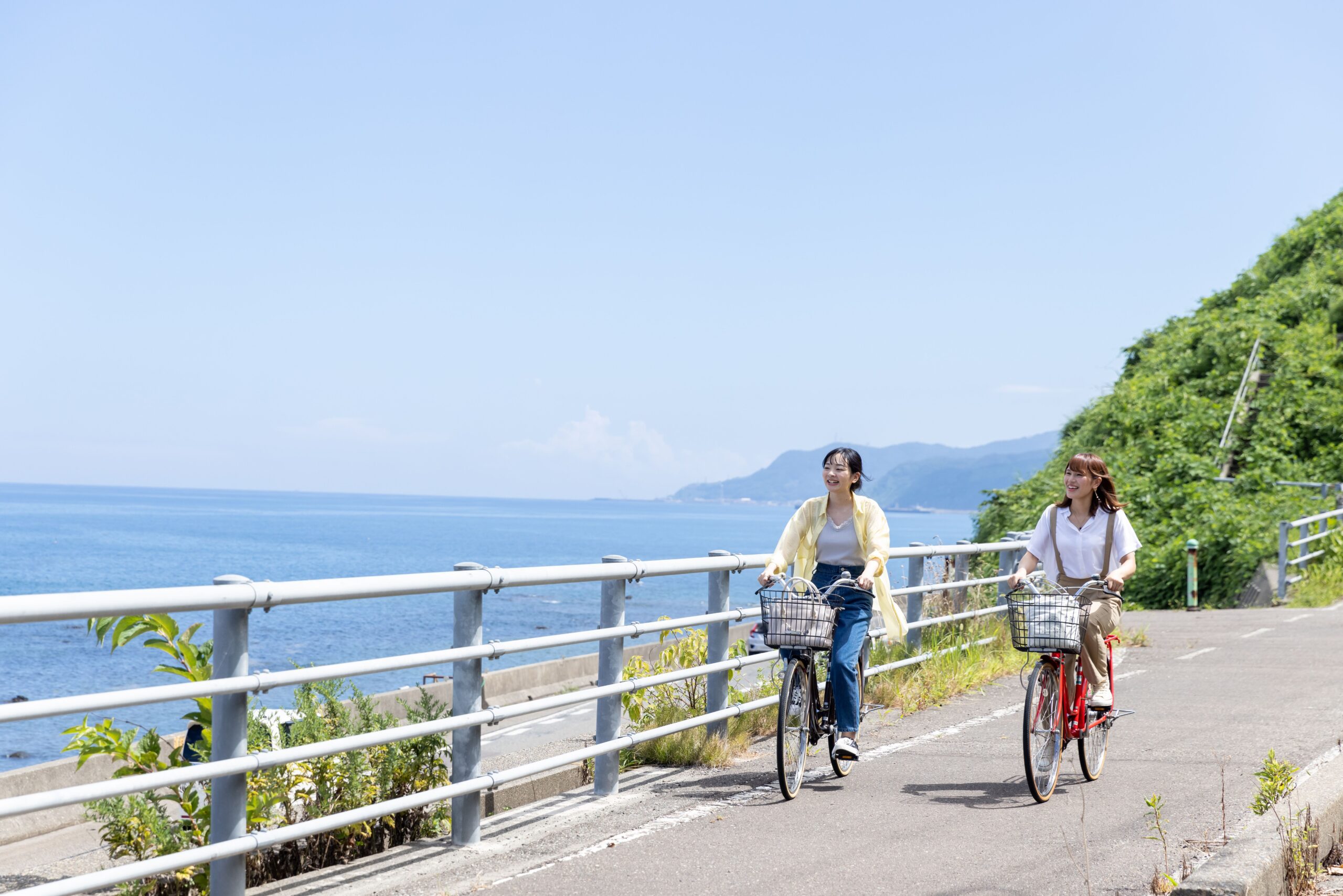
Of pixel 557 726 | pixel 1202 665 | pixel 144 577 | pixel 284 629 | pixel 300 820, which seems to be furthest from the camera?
pixel 144 577

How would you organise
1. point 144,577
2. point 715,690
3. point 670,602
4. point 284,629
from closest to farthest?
point 715,690, point 284,629, point 670,602, point 144,577

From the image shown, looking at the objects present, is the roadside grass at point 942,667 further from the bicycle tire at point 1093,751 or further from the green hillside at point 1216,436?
the green hillside at point 1216,436

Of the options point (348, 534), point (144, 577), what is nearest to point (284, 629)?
point (144, 577)

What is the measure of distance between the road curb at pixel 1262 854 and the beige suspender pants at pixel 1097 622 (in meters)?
1.45

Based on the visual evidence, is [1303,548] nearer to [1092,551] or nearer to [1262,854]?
[1092,551]

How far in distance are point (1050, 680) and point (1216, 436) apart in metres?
25.9

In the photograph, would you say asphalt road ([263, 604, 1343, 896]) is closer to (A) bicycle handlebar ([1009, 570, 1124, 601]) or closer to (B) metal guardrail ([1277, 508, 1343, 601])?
(A) bicycle handlebar ([1009, 570, 1124, 601])

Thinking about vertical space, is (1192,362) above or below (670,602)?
above

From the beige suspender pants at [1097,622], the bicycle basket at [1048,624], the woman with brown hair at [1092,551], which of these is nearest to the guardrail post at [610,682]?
the bicycle basket at [1048,624]

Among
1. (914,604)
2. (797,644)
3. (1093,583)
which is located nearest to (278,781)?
(797,644)

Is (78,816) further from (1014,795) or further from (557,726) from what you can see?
(1014,795)

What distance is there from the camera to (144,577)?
95.5m

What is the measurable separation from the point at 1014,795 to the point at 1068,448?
95.8 feet

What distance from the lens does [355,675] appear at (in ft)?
15.7
